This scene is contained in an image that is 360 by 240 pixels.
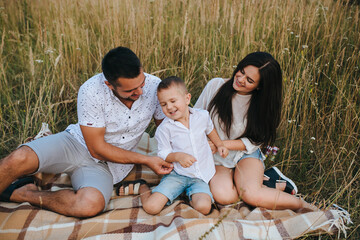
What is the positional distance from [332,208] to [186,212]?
43.9 inches

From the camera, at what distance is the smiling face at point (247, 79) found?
231 cm

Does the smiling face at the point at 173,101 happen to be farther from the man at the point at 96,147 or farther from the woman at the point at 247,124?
the woman at the point at 247,124

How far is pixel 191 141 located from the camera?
2.32 metres

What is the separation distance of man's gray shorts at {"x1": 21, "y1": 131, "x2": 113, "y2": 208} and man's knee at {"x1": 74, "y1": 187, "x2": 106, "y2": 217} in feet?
0.19

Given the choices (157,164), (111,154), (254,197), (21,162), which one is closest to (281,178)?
(254,197)

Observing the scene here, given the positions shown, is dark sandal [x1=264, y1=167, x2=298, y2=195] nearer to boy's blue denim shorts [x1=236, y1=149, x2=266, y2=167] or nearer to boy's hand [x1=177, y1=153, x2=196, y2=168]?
boy's blue denim shorts [x1=236, y1=149, x2=266, y2=167]

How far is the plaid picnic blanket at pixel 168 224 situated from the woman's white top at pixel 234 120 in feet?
1.60

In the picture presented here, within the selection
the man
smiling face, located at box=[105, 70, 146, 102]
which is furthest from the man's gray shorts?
smiling face, located at box=[105, 70, 146, 102]

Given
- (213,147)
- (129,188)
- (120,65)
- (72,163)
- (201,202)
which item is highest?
(120,65)

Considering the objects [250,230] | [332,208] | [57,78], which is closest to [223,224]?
[250,230]

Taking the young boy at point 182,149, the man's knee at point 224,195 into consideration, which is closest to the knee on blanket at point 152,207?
the young boy at point 182,149

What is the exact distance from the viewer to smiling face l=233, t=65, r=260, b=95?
7.59 ft

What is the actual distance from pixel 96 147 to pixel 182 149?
667 mm

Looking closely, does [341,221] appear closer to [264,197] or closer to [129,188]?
[264,197]
